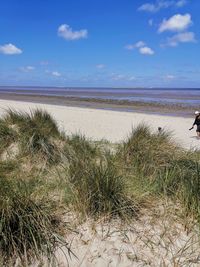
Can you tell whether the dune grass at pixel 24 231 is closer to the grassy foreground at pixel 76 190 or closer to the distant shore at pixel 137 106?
the grassy foreground at pixel 76 190

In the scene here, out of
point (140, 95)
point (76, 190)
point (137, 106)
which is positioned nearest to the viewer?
point (76, 190)

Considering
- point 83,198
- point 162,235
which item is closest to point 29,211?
point 83,198

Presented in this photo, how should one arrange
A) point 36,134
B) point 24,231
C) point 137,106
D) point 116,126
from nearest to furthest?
point 24,231 → point 36,134 → point 116,126 → point 137,106

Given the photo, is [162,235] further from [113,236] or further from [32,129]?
[32,129]

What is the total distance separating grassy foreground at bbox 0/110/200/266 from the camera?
9.77 ft

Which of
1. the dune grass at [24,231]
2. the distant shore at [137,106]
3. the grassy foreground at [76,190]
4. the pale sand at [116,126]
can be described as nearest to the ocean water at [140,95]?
the distant shore at [137,106]

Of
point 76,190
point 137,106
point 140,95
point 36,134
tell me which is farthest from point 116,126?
point 140,95

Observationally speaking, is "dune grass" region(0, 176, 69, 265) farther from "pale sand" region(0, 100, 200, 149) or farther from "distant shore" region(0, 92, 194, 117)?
"distant shore" region(0, 92, 194, 117)

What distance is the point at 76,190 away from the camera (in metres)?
3.54

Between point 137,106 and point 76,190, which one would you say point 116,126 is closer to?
point 76,190

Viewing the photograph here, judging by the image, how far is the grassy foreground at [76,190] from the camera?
9.77 feet

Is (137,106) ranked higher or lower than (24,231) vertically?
higher

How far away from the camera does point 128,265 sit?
9.67 feet

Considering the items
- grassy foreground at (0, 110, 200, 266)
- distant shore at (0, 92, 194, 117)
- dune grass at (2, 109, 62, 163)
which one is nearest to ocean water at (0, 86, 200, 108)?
distant shore at (0, 92, 194, 117)
